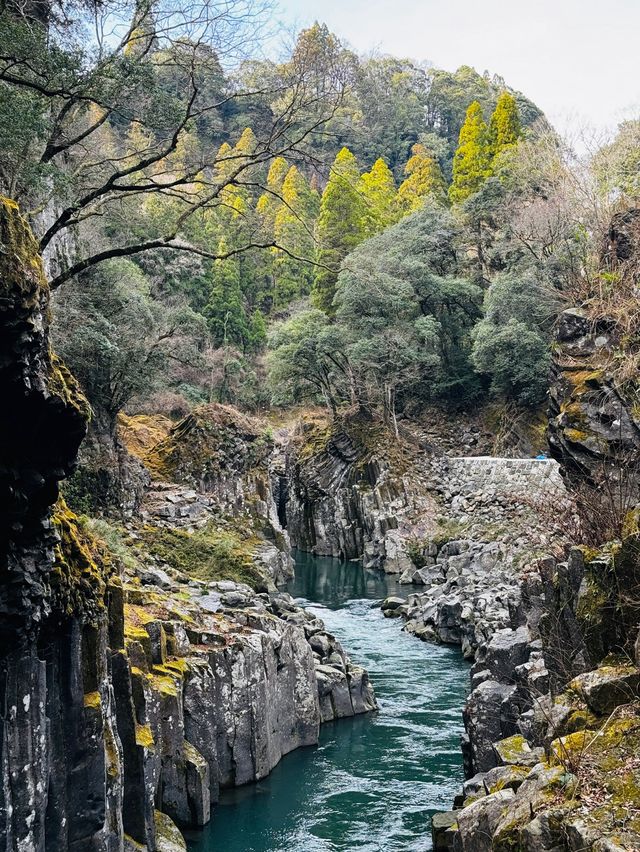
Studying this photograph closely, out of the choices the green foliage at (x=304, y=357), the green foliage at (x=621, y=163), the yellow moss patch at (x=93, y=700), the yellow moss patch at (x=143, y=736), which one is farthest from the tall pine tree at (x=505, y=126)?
the yellow moss patch at (x=93, y=700)

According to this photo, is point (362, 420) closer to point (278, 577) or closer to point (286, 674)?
point (278, 577)

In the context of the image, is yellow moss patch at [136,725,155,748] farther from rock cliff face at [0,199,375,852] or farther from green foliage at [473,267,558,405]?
green foliage at [473,267,558,405]

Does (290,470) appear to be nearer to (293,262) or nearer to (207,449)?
(207,449)

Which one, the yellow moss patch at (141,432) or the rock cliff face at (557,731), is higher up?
the yellow moss patch at (141,432)

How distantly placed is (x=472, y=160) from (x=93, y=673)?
52.9 m

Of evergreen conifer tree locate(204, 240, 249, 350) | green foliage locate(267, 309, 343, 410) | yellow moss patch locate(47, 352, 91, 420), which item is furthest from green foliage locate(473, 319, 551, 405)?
yellow moss patch locate(47, 352, 91, 420)

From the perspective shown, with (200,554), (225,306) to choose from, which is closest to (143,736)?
(200,554)

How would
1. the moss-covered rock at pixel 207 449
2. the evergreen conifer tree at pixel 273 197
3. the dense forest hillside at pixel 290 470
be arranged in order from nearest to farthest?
the dense forest hillside at pixel 290 470, the moss-covered rock at pixel 207 449, the evergreen conifer tree at pixel 273 197

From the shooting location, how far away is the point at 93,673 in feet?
31.3

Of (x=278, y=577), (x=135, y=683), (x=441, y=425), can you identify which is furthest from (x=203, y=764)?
(x=441, y=425)

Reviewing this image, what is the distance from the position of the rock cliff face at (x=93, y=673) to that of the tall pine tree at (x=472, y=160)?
4420 centimetres

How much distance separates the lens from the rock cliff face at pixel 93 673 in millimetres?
7355

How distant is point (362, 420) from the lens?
46.8 metres

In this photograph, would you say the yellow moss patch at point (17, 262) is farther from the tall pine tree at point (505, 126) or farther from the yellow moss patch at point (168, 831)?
the tall pine tree at point (505, 126)
